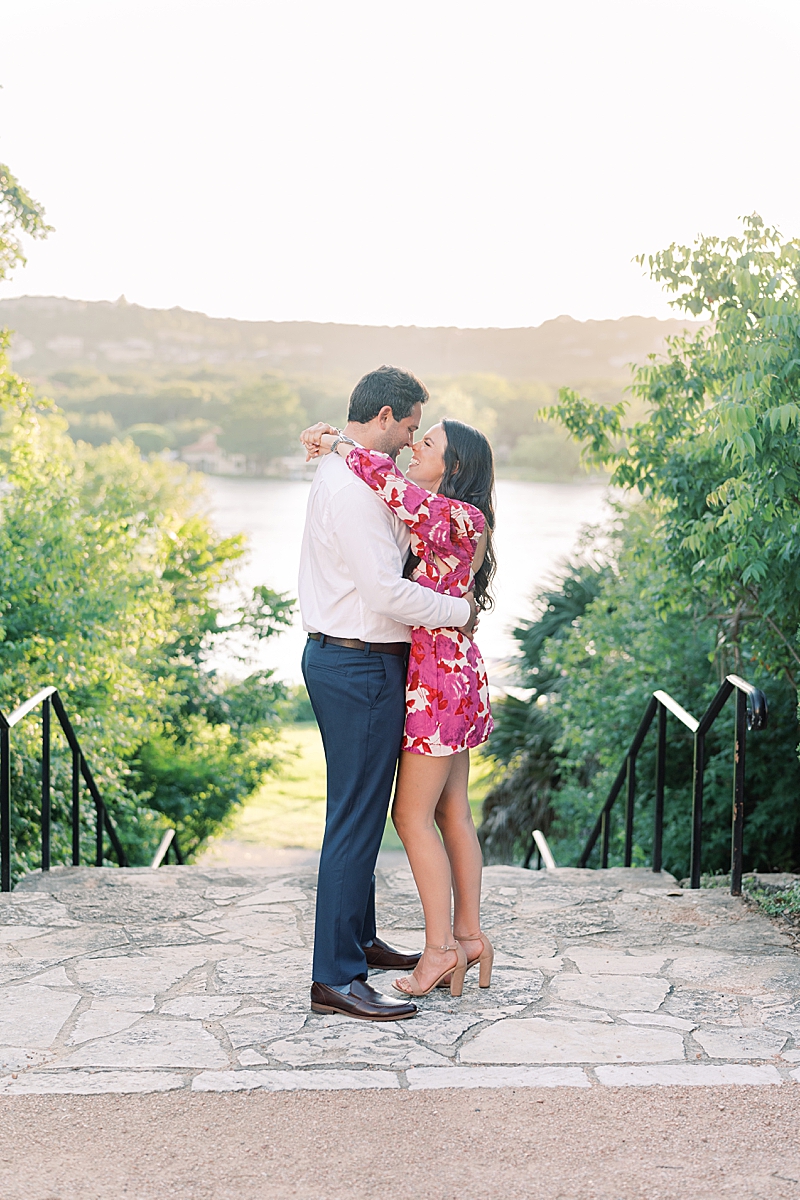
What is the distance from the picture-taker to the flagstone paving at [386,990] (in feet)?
8.81

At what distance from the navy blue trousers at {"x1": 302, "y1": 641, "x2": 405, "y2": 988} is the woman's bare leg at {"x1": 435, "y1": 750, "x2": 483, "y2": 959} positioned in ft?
Answer: 0.70

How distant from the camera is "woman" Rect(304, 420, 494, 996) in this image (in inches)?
121

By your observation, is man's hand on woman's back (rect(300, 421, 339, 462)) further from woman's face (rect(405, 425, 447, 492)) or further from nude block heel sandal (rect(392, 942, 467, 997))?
nude block heel sandal (rect(392, 942, 467, 997))

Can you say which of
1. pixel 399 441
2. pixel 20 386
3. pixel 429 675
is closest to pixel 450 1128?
pixel 429 675

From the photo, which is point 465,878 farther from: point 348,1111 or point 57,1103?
point 57,1103

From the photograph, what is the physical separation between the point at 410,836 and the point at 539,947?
86 centimetres

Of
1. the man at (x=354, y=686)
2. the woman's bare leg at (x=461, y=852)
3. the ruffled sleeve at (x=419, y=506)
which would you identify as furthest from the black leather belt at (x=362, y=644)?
the woman's bare leg at (x=461, y=852)

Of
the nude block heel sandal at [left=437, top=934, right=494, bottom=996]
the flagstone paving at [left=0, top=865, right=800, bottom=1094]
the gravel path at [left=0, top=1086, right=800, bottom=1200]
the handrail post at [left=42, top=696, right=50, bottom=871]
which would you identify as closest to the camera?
the gravel path at [left=0, top=1086, right=800, bottom=1200]

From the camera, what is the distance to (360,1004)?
9.93 ft

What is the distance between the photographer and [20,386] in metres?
9.53

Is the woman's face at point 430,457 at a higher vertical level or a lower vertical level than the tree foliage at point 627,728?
higher

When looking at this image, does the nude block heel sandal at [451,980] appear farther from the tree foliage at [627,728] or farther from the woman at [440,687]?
the tree foliage at [627,728]

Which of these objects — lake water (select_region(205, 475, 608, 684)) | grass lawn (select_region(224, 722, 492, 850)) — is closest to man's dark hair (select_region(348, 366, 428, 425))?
lake water (select_region(205, 475, 608, 684))

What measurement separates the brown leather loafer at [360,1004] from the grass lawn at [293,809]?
19820 mm
